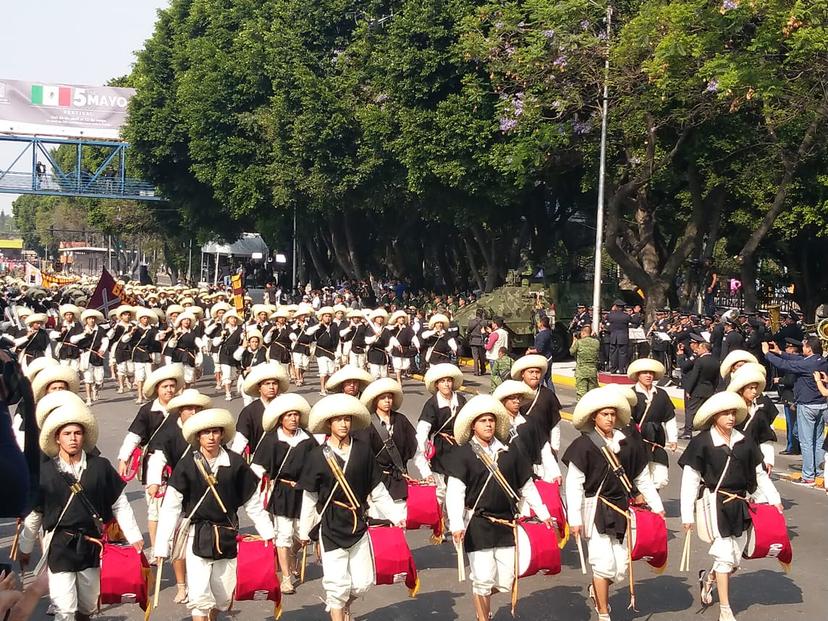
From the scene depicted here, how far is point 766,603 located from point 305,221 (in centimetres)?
3756

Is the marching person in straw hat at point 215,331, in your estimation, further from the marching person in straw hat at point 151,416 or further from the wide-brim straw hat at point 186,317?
the marching person in straw hat at point 151,416

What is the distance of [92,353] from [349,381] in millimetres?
11572

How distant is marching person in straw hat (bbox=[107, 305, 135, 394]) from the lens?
21.1 m

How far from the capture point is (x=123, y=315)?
842 inches

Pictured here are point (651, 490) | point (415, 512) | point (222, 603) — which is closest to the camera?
point (222, 603)

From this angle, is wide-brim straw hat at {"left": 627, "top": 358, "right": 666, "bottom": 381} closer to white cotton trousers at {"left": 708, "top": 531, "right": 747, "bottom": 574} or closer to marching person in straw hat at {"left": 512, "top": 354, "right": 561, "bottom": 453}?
marching person in straw hat at {"left": 512, "top": 354, "right": 561, "bottom": 453}

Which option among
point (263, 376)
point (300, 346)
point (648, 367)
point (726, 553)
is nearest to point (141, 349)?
point (300, 346)

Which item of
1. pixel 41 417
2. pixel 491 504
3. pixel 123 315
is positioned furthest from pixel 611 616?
pixel 123 315

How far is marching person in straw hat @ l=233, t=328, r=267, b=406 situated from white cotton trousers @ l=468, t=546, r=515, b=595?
1116cm

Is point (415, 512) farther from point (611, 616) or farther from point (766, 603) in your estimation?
point (766, 603)

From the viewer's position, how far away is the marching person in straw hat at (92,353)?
67.4 ft

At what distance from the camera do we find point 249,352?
20266 millimetres

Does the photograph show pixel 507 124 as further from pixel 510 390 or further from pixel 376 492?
pixel 376 492

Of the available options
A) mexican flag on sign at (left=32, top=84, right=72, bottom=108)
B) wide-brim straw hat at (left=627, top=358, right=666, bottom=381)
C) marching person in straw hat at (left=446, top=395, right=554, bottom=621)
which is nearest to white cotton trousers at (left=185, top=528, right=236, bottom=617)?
marching person in straw hat at (left=446, top=395, right=554, bottom=621)
